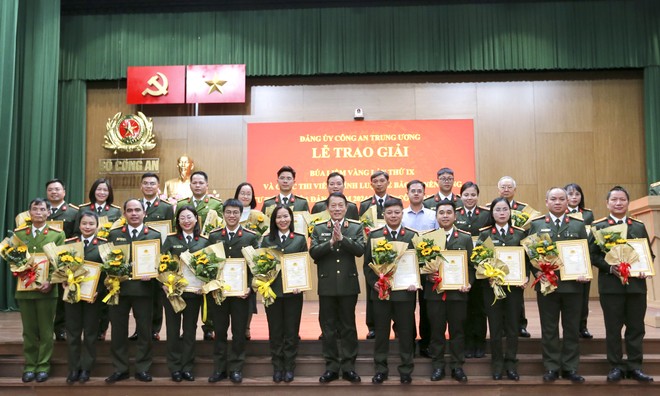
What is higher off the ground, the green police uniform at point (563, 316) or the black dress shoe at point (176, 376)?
the green police uniform at point (563, 316)

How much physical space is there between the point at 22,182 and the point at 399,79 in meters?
5.67

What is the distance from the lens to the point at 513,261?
4.83 m

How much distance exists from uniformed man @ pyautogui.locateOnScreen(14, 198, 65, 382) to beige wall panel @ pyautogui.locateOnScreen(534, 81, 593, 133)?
713 centimetres

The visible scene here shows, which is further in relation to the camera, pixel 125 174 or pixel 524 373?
pixel 125 174

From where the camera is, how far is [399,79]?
9695 millimetres

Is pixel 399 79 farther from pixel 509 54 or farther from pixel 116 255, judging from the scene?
pixel 116 255

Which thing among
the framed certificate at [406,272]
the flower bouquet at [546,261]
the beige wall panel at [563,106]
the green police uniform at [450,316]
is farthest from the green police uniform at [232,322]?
the beige wall panel at [563,106]

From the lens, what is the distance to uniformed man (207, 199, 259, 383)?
16.1ft

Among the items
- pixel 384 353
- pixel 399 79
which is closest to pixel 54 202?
pixel 384 353

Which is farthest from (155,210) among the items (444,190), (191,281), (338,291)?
(444,190)

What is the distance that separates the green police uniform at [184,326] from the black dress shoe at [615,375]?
315 cm

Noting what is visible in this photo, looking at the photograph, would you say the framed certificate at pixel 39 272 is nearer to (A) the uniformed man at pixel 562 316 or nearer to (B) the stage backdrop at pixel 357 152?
(A) the uniformed man at pixel 562 316

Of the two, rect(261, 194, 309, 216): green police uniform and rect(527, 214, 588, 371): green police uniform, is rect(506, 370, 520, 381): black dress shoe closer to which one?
rect(527, 214, 588, 371): green police uniform

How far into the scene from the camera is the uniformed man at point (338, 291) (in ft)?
15.9
